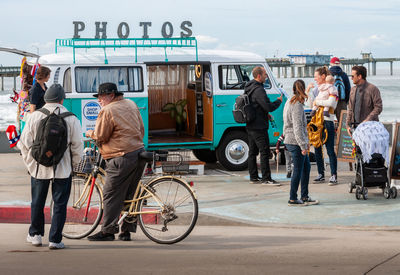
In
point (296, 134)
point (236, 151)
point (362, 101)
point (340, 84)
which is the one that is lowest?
point (236, 151)

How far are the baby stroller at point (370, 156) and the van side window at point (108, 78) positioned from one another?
4636 mm

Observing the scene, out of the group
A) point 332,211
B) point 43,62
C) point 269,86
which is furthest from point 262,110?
point 43,62

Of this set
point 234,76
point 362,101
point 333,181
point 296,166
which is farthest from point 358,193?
point 234,76

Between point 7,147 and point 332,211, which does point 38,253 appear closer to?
point 332,211

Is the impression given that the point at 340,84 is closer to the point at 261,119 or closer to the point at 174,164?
the point at 261,119

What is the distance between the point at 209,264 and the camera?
6.89 m

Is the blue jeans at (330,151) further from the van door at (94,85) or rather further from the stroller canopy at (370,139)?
the van door at (94,85)

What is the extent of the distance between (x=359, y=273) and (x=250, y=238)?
2126mm

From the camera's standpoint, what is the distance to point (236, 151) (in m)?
14.1

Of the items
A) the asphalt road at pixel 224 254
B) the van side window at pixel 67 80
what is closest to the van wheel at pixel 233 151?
the van side window at pixel 67 80

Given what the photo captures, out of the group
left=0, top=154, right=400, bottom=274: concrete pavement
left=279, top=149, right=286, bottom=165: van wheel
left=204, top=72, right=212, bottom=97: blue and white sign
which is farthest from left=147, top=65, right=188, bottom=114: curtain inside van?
left=0, top=154, right=400, bottom=274: concrete pavement

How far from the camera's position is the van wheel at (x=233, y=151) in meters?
14.1

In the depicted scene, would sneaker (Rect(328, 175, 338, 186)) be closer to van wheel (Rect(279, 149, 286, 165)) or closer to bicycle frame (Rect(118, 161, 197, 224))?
van wheel (Rect(279, 149, 286, 165))

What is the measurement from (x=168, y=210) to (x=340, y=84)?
19.3ft
